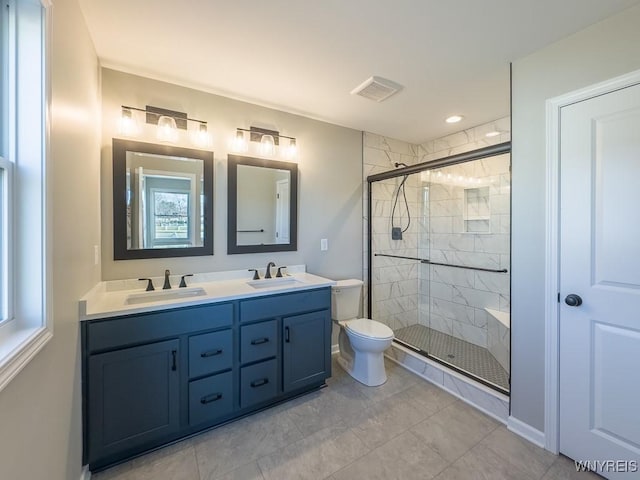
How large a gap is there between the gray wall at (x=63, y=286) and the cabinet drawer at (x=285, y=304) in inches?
35.4

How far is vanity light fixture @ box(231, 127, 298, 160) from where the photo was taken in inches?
92.5

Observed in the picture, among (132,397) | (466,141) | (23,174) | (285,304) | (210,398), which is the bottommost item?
(210,398)

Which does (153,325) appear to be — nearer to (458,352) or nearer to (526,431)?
(526,431)

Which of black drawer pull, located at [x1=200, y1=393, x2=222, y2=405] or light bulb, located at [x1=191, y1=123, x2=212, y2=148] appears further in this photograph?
light bulb, located at [x1=191, y1=123, x2=212, y2=148]

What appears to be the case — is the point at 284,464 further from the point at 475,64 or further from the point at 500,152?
the point at 475,64

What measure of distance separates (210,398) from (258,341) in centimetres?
44

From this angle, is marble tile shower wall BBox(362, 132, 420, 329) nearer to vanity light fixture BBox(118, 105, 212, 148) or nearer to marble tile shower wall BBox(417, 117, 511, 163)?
marble tile shower wall BBox(417, 117, 511, 163)

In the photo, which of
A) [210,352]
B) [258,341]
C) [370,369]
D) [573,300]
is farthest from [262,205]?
[573,300]

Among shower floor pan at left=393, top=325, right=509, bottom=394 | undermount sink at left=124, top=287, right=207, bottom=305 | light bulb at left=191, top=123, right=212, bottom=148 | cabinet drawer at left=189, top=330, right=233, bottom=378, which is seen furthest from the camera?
shower floor pan at left=393, top=325, right=509, bottom=394

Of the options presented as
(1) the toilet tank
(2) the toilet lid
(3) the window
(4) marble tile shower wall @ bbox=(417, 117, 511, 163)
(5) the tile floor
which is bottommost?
(5) the tile floor

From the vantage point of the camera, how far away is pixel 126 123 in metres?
1.92

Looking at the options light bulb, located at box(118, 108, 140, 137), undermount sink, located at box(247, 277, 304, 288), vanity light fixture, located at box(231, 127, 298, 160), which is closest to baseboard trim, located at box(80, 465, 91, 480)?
undermount sink, located at box(247, 277, 304, 288)

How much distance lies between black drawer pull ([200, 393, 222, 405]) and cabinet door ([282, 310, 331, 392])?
48 centimetres

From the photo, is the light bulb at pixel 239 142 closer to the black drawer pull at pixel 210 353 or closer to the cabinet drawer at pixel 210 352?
the cabinet drawer at pixel 210 352
